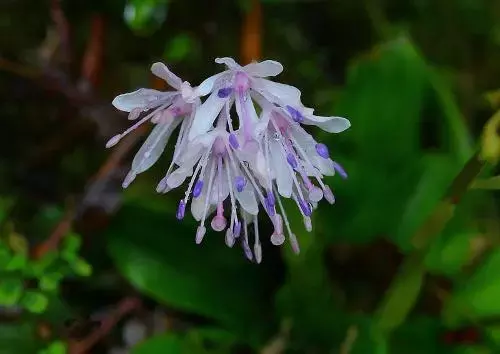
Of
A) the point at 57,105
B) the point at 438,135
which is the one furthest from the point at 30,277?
the point at 438,135

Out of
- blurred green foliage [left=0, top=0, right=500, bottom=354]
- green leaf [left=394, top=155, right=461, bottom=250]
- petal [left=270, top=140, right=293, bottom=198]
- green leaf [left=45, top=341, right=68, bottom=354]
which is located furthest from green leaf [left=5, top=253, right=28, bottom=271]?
green leaf [left=394, top=155, right=461, bottom=250]

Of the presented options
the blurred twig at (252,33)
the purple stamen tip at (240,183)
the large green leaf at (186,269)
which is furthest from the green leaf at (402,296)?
the blurred twig at (252,33)

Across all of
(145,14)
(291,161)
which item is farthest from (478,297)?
(145,14)

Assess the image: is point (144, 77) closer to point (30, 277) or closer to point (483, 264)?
point (30, 277)

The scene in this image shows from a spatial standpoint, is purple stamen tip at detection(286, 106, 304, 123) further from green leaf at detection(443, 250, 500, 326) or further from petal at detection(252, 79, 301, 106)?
green leaf at detection(443, 250, 500, 326)

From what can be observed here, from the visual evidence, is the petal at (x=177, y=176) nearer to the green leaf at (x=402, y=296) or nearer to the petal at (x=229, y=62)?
the petal at (x=229, y=62)

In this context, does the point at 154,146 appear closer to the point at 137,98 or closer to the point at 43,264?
the point at 137,98
